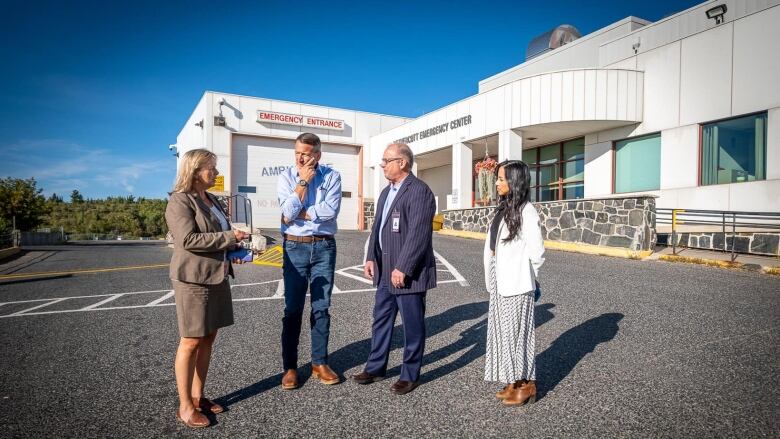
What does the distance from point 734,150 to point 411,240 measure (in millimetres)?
13269

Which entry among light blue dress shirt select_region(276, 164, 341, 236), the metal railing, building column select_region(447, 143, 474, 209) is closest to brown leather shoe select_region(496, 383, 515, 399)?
light blue dress shirt select_region(276, 164, 341, 236)

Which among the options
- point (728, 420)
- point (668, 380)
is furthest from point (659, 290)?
point (728, 420)

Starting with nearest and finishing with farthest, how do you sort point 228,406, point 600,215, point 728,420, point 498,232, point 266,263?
1. point 728,420
2. point 228,406
3. point 498,232
4. point 266,263
5. point 600,215

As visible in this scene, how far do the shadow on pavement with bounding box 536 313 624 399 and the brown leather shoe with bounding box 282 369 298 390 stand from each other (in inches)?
73.2

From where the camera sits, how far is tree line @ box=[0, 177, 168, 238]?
29.7 meters

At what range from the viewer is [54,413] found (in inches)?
117

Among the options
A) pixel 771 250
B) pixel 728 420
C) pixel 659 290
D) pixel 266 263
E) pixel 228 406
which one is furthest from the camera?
pixel 266 263

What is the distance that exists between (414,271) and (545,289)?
455cm

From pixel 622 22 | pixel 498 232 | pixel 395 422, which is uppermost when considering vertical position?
pixel 622 22

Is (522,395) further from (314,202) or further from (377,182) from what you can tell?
(377,182)

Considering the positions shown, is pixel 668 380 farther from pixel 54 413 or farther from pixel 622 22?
pixel 622 22

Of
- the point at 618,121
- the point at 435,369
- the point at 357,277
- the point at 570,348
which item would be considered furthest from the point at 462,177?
the point at 435,369

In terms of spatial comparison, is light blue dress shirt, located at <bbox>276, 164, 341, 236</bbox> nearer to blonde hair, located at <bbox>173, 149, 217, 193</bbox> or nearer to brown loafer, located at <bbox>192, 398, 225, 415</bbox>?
blonde hair, located at <bbox>173, 149, 217, 193</bbox>

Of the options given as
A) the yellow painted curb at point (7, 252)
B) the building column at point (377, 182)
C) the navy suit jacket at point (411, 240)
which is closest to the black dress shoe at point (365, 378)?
the navy suit jacket at point (411, 240)
